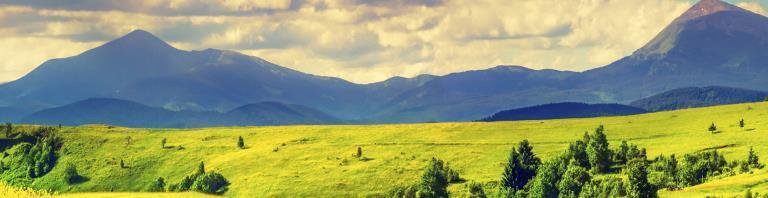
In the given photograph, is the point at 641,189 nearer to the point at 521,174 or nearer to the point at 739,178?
the point at 739,178

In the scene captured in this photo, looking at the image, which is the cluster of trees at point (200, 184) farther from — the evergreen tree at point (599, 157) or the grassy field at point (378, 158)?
the evergreen tree at point (599, 157)

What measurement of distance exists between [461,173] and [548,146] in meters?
30.5

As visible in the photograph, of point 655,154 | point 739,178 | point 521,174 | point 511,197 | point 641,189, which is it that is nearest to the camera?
point 641,189

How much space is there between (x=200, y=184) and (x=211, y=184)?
2312 millimetres

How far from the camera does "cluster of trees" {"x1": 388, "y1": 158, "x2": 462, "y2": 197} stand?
428ft

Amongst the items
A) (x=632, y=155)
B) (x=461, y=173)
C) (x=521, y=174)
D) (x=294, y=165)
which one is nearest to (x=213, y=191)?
(x=294, y=165)

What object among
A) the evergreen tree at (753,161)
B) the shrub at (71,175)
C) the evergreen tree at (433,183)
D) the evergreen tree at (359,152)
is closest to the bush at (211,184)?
the evergreen tree at (359,152)

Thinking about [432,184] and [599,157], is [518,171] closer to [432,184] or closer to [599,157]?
[599,157]

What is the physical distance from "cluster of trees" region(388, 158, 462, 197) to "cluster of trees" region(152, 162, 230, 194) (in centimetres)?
4294

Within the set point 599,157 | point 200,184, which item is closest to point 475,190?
point 599,157

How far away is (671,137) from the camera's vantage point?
175375 millimetres

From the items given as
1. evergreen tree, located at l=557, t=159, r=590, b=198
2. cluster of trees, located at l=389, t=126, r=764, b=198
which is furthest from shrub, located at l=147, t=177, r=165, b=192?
evergreen tree, located at l=557, t=159, r=590, b=198

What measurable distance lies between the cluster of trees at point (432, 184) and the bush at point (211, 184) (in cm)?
4193

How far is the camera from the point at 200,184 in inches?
6555
